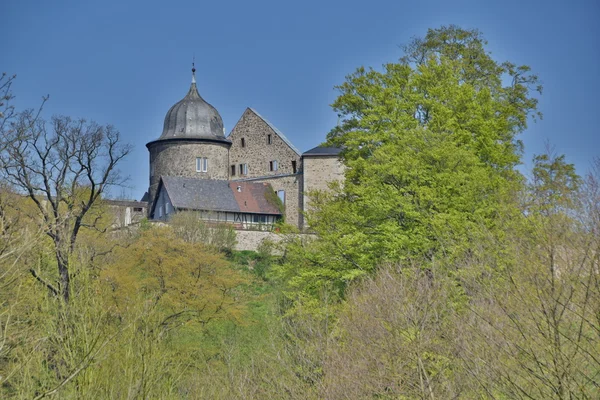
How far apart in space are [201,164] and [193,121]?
10.0 feet

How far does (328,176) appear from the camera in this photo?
2007 inches

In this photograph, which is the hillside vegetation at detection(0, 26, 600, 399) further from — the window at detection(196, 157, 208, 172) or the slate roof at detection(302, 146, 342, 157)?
the window at detection(196, 157, 208, 172)

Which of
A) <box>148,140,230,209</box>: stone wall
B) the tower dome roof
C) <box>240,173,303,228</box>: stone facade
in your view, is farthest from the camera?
the tower dome roof

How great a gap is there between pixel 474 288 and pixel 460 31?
18406 millimetres

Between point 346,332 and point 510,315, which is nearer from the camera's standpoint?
point 510,315

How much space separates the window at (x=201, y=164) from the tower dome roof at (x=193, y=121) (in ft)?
4.36

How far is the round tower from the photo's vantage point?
55.3m

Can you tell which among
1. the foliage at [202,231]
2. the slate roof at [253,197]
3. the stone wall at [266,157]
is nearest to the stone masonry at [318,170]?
the stone wall at [266,157]

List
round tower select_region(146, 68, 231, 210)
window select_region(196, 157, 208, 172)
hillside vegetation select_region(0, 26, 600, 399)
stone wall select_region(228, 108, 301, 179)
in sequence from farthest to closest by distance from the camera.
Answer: window select_region(196, 157, 208, 172) → round tower select_region(146, 68, 231, 210) → stone wall select_region(228, 108, 301, 179) → hillside vegetation select_region(0, 26, 600, 399)

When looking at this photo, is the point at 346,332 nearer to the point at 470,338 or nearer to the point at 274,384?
the point at 274,384

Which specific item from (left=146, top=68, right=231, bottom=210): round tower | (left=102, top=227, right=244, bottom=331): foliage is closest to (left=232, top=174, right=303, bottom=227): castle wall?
(left=146, top=68, right=231, bottom=210): round tower

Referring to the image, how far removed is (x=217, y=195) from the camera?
5150cm

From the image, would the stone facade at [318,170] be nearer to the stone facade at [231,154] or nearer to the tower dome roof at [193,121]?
the stone facade at [231,154]

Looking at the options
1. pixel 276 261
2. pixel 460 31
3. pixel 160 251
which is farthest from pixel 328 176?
pixel 160 251
